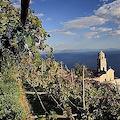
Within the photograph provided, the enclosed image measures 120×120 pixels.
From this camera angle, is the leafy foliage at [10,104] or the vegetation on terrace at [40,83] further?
the leafy foliage at [10,104]

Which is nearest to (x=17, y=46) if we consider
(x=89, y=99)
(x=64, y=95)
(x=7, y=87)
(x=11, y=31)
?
(x=11, y=31)

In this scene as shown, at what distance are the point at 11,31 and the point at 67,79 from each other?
16.3ft

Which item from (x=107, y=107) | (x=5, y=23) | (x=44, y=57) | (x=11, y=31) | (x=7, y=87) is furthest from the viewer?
(x=7, y=87)

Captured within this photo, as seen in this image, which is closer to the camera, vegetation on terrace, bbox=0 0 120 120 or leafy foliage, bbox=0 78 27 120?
vegetation on terrace, bbox=0 0 120 120

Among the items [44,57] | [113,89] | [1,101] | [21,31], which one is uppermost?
[21,31]

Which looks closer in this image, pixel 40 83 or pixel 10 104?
pixel 10 104

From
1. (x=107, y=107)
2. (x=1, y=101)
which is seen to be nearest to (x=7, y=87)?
(x=1, y=101)

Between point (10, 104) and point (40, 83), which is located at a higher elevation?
point (40, 83)

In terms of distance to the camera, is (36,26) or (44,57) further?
(44,57)

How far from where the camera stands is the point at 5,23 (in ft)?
4.97

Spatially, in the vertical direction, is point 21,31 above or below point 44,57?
above

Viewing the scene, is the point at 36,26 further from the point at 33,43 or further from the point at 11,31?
the point at 11,31

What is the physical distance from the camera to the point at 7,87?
6.25 meters

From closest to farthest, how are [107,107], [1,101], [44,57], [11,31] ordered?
[11,31], [44,57], [107,107], [1,101]
